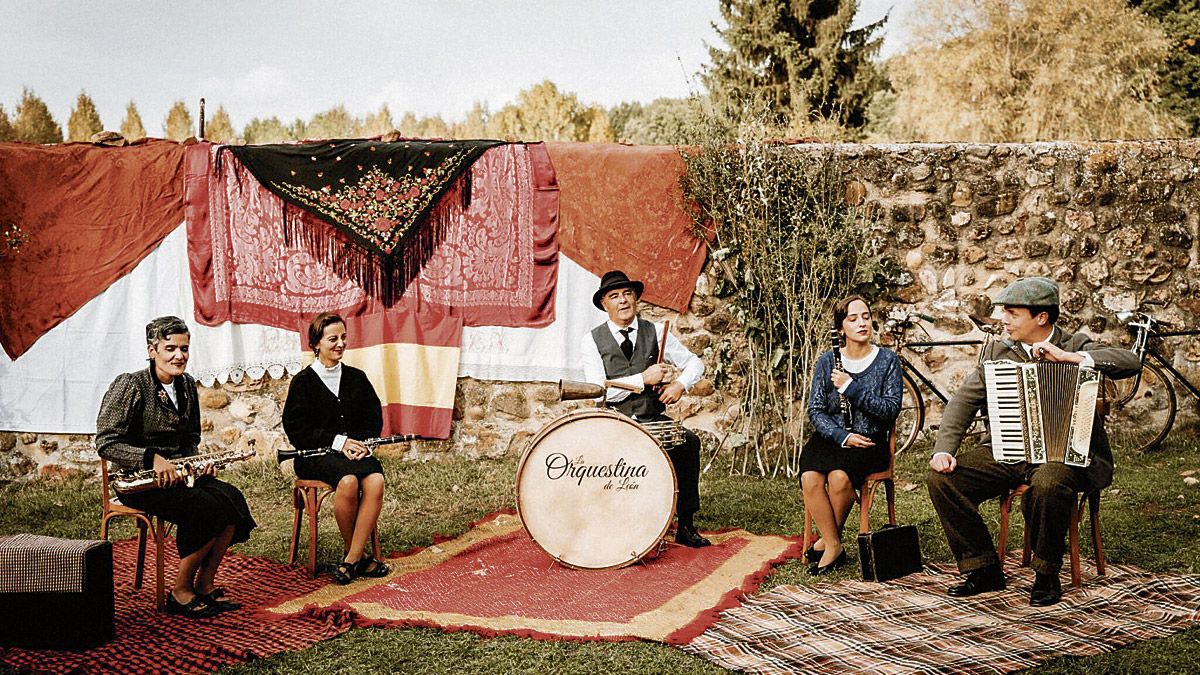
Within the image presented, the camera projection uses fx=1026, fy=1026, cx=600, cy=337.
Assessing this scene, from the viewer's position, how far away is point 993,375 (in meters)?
4.40

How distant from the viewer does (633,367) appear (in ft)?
17.9

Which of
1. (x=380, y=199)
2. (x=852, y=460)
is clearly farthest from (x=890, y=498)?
(x=380, y=199)

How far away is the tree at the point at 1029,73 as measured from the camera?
1667 cm

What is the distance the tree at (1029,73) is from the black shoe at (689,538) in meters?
14.1

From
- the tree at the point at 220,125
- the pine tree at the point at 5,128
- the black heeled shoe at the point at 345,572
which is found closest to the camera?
the black heeled shoe at the point at 345,572

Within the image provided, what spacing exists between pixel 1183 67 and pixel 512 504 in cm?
1456

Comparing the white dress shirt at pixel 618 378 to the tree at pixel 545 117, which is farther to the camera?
the tree at pixel 545 117

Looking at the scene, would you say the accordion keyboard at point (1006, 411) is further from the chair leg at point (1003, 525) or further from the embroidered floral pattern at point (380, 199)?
the embroidered floral pattern at point (380, 199)

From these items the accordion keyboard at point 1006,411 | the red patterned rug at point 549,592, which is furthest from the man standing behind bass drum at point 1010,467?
the red patterned rug at point 549,592

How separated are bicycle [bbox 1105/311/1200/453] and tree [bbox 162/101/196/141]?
39.0ft

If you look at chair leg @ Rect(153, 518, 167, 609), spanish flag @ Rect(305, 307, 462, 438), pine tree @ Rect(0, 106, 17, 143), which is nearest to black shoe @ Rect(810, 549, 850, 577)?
chair leg @ Rect(153, 518, 167, 609)

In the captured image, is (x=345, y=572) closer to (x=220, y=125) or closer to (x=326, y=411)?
(x=326, y=411)

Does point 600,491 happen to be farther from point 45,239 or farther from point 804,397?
point 45,239

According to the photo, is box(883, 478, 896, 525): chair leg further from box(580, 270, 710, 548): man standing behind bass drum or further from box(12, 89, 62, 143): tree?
box(12, 89, 62, 143): tree
